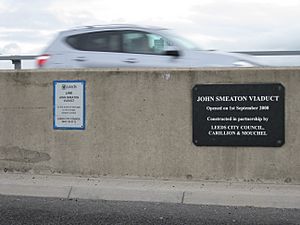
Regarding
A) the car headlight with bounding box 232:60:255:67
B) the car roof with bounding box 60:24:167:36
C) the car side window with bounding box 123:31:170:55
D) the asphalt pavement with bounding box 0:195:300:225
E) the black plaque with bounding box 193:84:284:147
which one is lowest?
the asphalt pavement with bounding box 0:195:300:225

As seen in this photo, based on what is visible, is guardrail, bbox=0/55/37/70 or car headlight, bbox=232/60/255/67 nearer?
car headlight, bbox=232/60/255/67

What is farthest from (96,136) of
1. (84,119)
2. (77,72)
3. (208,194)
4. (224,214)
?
(224,214)

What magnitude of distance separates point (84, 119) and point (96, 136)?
1.05 feet

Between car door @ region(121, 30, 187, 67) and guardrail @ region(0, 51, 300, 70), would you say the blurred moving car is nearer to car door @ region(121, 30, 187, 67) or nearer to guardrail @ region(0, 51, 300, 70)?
car door @ region(121, 30, 187, 67)

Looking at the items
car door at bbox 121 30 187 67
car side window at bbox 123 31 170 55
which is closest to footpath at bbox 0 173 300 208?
car door at bbox 121 30 187 67

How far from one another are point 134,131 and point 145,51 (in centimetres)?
292

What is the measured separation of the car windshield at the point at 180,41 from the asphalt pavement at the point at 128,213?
4356 millimetres

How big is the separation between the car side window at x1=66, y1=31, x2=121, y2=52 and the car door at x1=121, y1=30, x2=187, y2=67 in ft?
0.61

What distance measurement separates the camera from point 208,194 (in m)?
6.09

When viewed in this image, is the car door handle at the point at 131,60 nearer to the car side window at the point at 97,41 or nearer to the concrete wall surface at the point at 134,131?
the car side window at the point at 97,41

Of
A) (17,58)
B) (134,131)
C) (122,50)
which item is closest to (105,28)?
(122,50)

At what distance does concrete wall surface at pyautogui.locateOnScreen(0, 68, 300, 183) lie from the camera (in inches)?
257

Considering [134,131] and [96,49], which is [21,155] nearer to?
[134,131]

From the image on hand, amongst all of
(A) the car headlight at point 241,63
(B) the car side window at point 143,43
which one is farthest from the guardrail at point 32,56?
(B) the car side window at point 143,43
